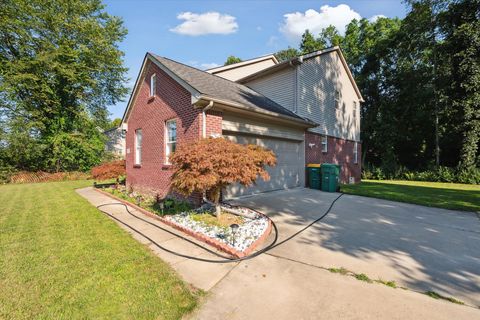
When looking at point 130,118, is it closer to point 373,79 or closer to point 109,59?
point 109,59

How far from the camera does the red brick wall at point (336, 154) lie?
38.0 feet

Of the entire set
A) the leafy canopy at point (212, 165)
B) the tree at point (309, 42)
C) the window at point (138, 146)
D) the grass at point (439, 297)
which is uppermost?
the tree at point (309, 42)

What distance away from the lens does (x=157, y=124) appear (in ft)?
29.6

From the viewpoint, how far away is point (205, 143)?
538 centimetres

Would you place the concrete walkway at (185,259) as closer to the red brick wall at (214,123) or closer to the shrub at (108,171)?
the red brick wall at (214,123)

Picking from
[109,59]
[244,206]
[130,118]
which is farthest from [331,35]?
[244,206]

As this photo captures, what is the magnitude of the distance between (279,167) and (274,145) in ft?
3.58

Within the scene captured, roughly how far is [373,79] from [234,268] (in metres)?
27.8

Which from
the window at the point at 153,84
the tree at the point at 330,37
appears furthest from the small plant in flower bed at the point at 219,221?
the tree at the point at 330,37

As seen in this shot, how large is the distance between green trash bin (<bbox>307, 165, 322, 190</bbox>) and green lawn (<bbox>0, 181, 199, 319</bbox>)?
858 cm

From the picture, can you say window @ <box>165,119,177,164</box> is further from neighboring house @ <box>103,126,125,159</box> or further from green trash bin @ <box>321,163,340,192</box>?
neighboring house @ <box>103,126,125,159</box>

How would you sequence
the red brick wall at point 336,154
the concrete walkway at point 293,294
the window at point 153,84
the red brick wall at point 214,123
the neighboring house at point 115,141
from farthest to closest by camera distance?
the neighboring house at point 115,141 < the red brick wall at point 336,154 < the window at point 153,84 < the red brick wall at point 214,123 < the concrete walkway at point 293,294

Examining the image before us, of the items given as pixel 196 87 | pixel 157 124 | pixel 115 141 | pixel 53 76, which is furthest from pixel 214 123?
pixel 115 141

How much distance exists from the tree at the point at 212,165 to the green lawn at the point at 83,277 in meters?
1.63
